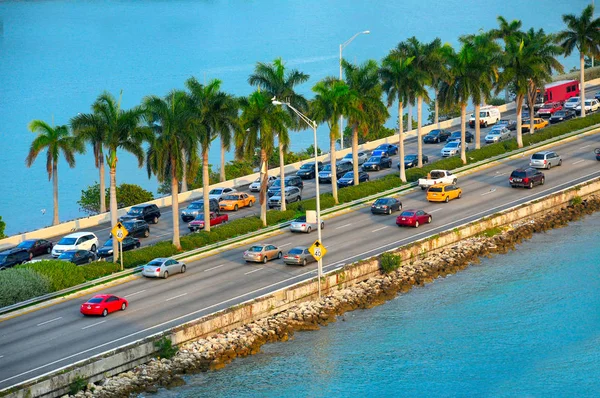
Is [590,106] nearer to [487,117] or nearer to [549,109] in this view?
[549,109]

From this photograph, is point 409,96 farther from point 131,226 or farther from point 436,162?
point 131,226

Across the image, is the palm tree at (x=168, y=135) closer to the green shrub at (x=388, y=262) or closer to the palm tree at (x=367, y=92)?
the green shrub at (x=388, y=262)

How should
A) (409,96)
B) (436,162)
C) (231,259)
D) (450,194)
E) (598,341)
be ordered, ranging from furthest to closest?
(436,162)
(409,96)
(450,194)
(231,259)
(598,341)

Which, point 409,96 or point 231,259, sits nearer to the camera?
point 231,259

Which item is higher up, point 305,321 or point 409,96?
point 409,96

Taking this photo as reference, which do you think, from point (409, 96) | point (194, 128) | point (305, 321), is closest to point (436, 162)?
point (409, 96)

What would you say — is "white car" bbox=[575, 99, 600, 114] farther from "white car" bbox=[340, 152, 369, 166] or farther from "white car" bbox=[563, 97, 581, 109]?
"white car" bbox=[340, 152, 369, 166]

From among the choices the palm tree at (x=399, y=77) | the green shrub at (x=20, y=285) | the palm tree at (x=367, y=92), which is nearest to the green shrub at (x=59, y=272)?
the green shrub at (x=20, y=285)
